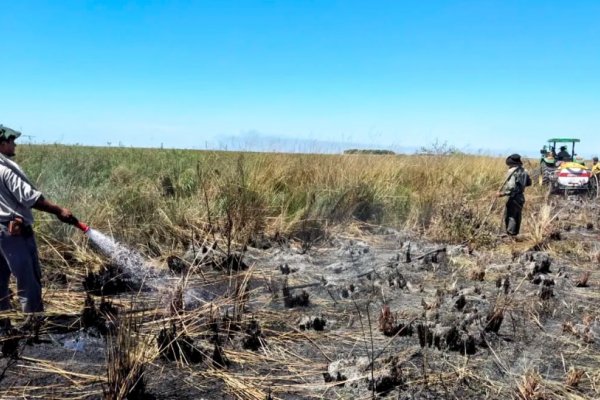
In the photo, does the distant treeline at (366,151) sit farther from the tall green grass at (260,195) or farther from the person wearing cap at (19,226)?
the person wearing cap at (19,226)

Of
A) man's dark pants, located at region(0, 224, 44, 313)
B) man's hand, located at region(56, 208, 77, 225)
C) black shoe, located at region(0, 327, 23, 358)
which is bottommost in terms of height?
black shoe, located at region(0, 327, 23, 358)

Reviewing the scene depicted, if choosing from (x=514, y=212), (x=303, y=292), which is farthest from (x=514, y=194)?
(x=303, y=292)

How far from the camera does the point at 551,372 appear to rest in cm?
379

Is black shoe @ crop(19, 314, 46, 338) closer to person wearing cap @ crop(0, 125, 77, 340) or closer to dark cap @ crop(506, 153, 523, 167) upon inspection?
person wearing cap @ crop(0, 125, 77, 340)

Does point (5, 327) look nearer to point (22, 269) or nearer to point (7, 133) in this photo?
point (22, 269)

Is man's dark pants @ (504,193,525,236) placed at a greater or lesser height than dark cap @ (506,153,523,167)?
lesser

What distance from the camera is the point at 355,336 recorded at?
4.43 metres

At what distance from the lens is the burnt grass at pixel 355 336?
3.51 meters

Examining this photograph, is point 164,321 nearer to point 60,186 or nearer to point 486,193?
point 60,186

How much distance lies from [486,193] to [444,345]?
899 cm

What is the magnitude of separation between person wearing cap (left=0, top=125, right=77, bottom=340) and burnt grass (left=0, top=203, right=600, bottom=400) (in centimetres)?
43

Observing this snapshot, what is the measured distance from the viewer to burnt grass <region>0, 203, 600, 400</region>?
351 cm

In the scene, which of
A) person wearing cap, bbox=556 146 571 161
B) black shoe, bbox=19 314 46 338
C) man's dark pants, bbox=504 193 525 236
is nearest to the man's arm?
black shoe, bbox=19 314 46 338

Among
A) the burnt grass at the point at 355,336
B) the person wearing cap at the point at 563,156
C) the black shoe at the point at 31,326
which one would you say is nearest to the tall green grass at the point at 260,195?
the burnt grass at the point at 355,336
